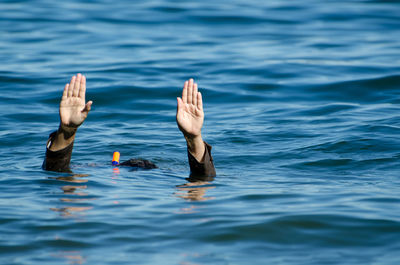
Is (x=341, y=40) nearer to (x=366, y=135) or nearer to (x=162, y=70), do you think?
(x=162, y=70)

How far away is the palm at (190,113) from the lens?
6379 mm

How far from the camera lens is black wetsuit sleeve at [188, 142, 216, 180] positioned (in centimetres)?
659

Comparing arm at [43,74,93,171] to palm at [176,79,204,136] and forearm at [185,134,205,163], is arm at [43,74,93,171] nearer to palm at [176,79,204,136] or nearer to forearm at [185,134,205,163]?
palm at [176,79,204,136]

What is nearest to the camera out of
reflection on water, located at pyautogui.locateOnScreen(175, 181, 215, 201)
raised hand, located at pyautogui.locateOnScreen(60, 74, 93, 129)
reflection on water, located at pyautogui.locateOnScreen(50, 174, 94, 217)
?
reflection on water, located at pyautogui.locateOnScreen(50, 174, 94, 217)

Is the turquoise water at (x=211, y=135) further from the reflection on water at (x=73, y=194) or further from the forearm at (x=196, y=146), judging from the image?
the forearm at (x=196, y=146)

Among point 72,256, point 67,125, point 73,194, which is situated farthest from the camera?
point 67,125

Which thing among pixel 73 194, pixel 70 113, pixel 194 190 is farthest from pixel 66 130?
pixel 194 190

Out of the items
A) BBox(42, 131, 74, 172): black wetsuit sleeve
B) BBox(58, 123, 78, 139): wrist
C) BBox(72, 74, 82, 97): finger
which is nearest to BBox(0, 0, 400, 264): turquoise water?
BBox(42, 131, 74, 172): black wetsuit sleeve

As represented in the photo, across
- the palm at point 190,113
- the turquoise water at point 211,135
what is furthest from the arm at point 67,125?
the palm at point 190,113

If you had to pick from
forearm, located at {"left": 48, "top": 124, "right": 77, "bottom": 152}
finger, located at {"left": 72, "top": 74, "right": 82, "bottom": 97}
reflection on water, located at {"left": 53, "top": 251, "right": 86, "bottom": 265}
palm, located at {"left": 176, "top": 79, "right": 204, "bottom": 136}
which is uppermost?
finger, located at {"left": 72, "top": 74, "right": 82, "bottom": 97}

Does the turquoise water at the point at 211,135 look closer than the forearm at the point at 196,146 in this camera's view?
Yes

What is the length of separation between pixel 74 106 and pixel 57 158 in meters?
0.60

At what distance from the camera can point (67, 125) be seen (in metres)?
6.36

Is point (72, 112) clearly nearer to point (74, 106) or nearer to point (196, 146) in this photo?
point (74, 106)
